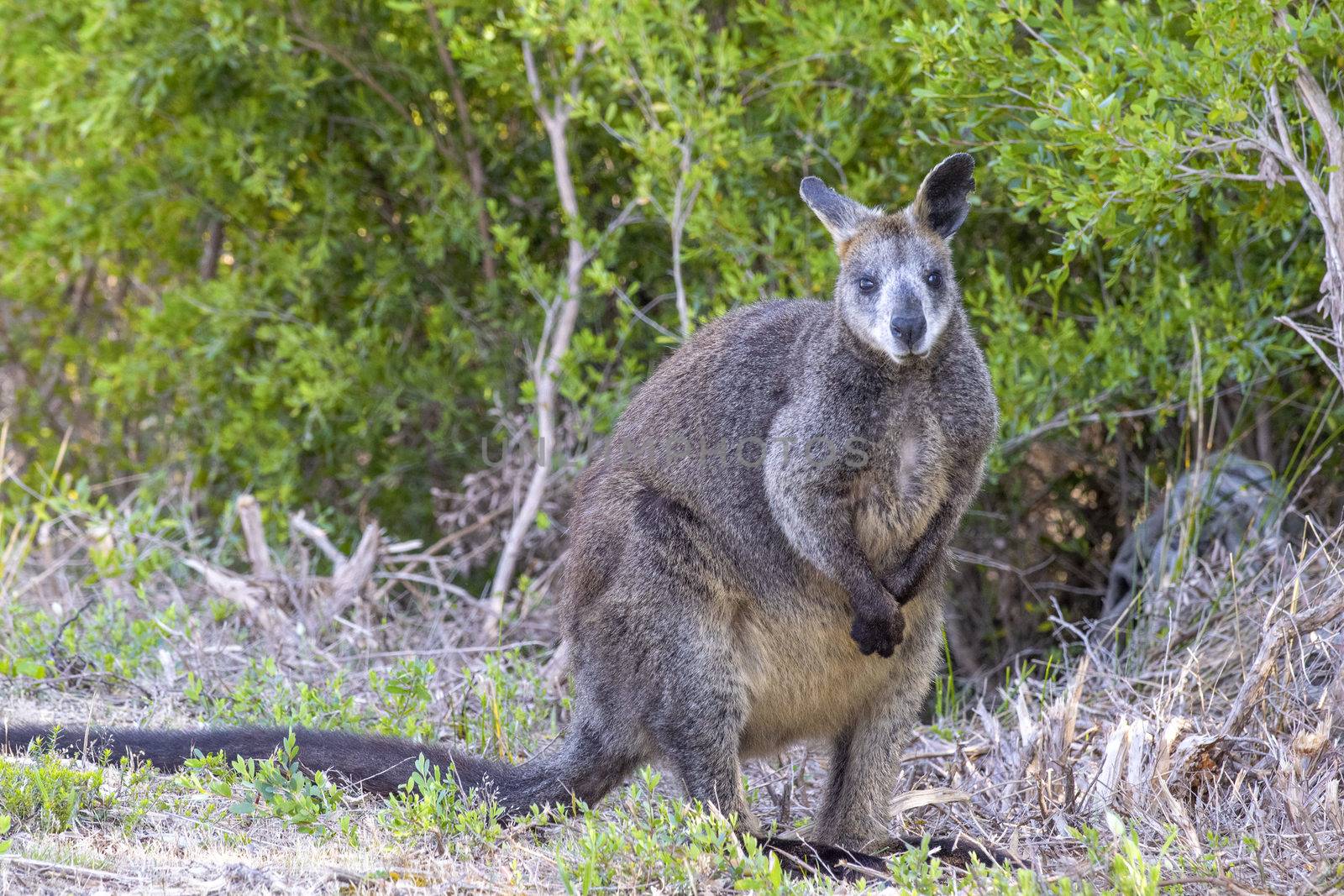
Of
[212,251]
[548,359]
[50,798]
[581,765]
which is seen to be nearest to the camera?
[50,798]

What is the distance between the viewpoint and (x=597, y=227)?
8438mm

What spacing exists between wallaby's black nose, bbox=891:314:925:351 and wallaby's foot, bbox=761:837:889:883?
4.81 ft

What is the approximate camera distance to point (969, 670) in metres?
7.94

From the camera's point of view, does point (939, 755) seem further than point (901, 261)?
Yes

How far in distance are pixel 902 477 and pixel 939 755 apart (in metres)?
1.24

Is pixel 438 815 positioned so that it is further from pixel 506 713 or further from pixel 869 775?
pixel 506 713

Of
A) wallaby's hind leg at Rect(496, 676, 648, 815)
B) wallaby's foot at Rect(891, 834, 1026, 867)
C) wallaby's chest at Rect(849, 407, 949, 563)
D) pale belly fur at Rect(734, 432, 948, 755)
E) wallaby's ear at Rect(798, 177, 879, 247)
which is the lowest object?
wallaby's foot at Rect(891, 834, 1026, 867)

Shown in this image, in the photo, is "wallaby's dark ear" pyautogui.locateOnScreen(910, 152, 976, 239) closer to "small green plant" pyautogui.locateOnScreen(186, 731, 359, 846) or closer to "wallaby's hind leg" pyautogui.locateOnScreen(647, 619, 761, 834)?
"wallaby's hind leg" pyautogui.locateOnScreen(647, 619, 761, 834)

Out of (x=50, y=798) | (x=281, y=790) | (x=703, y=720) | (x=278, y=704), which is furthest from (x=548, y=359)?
(x=50, y=798)

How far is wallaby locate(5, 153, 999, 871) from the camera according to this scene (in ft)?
13.6

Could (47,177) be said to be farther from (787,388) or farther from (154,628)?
(787,388)

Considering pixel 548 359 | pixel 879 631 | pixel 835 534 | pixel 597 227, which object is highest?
pixel 835 534

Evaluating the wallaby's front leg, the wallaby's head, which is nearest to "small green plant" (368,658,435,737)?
the wallaby's front leg

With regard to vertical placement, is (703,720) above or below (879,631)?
below
